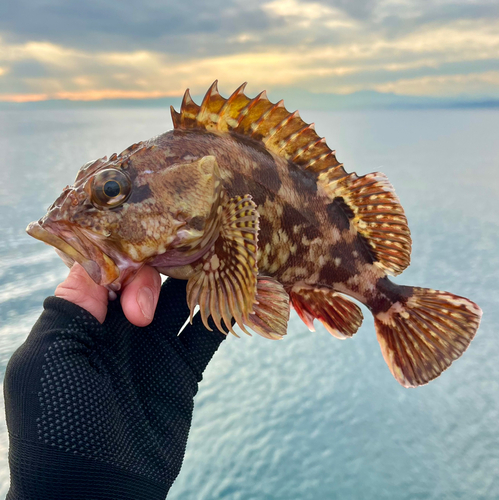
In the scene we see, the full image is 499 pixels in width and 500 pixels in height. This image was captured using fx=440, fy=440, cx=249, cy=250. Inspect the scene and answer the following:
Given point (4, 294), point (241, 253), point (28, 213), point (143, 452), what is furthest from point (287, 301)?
point (28, 213)

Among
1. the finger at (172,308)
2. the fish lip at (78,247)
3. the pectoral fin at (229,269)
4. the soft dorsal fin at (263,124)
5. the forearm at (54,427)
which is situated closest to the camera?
the forearm at (54,427)

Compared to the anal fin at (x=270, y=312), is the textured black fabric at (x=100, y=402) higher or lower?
lower

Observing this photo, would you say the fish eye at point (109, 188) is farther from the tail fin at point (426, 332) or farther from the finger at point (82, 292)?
the tail fin at point (426, 332)

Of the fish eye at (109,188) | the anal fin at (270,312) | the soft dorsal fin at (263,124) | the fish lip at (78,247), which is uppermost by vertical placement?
the soft dorsal fin at (263,124)

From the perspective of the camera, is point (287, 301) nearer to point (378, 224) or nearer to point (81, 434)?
point (378, 224)

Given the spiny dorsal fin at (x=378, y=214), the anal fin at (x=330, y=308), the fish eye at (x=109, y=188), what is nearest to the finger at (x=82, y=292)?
the fish eye at (x=109, y=188)

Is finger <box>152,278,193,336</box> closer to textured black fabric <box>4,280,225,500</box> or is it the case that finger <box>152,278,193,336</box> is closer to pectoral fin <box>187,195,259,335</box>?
textured black fabric <box>4,280,225,500</box>

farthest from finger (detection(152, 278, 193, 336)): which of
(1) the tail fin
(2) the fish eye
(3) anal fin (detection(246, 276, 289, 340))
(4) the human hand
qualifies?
(1) the tail fin
